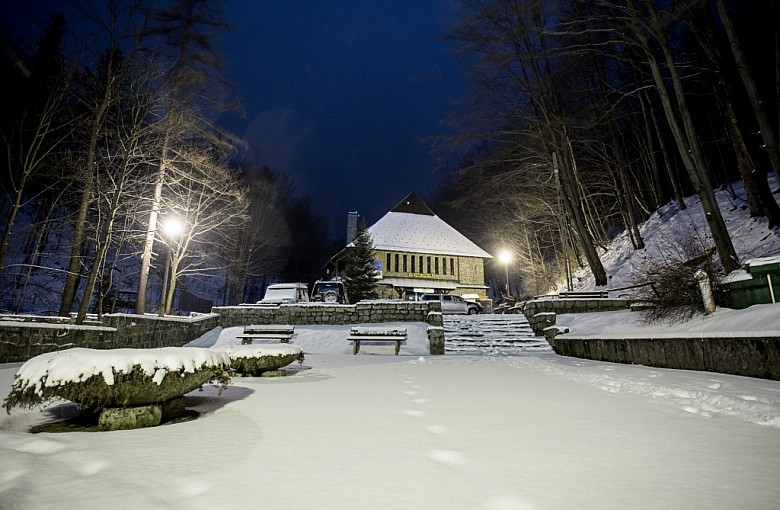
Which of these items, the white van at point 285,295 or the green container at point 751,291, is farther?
Result: the white van at point 285,295

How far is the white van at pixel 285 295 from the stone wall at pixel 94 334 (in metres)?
3.18

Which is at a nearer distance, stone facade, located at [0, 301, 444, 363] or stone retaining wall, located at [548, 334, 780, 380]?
stone retaining wall, located at [548, 334, 780, 380]

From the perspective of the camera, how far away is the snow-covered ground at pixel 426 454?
1740 mm

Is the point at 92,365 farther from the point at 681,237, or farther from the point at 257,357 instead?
the point at 681,237

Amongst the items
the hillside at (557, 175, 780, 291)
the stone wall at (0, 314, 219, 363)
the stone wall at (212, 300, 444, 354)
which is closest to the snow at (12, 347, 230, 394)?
the stone wall at (0, 314, 219, 363)

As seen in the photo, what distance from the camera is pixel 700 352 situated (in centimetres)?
584

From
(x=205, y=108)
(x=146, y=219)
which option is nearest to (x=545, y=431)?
(x=205, y=108)

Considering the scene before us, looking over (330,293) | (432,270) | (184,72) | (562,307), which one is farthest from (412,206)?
(184,72)

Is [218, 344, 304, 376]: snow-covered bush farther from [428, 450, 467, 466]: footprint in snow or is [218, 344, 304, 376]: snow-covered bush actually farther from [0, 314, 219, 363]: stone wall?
[0, 314, 219, 363]: stone wall

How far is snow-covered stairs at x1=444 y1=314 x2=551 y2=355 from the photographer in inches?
487

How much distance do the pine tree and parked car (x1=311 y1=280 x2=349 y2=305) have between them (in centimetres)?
526

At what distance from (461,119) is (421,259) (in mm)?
16070

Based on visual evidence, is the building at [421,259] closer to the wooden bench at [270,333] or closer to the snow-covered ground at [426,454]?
the wooden bench at [270,333]

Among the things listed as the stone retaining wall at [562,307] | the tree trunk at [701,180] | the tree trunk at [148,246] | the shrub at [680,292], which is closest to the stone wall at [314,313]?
the tree trunk at [148,246]
